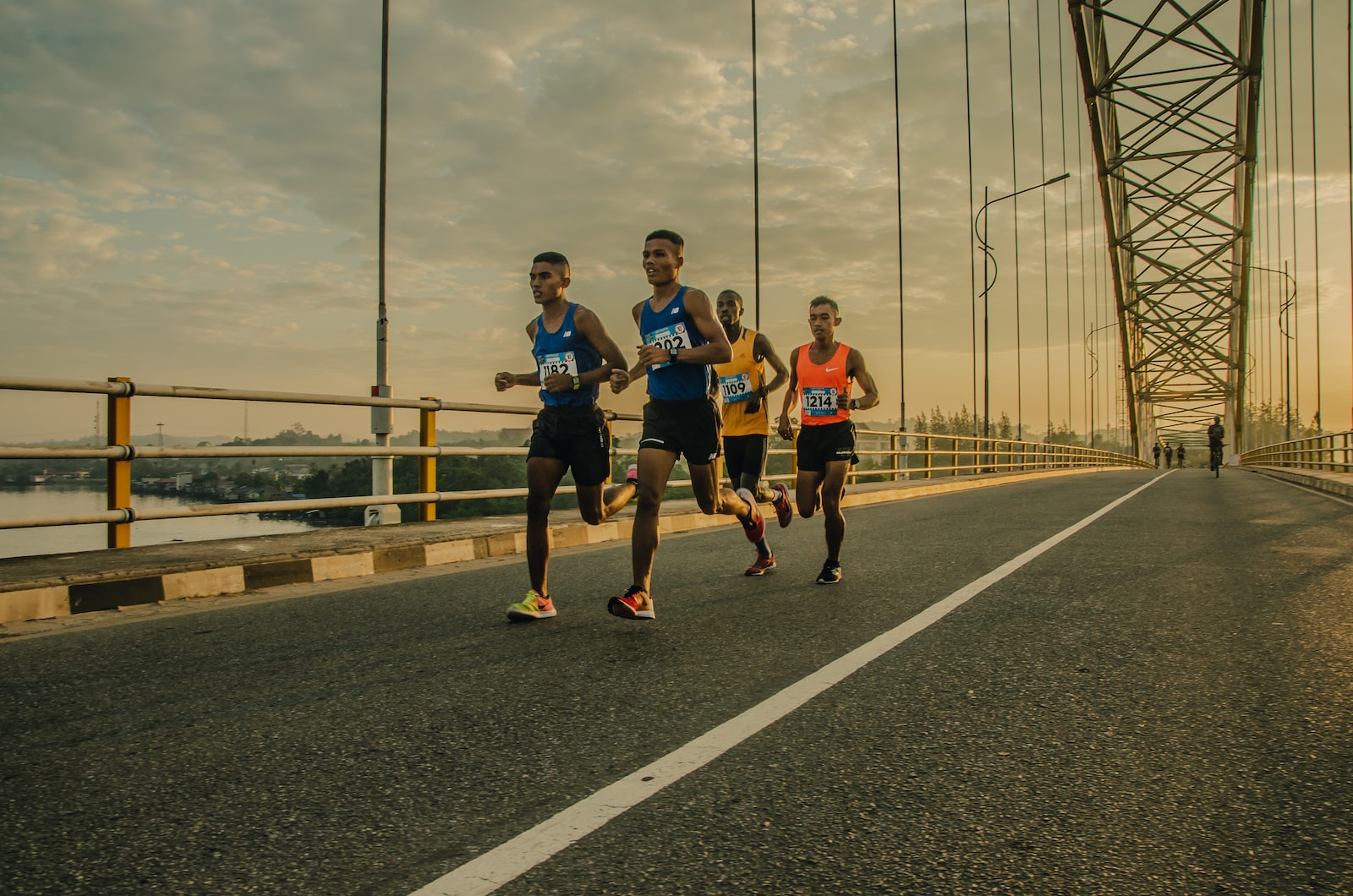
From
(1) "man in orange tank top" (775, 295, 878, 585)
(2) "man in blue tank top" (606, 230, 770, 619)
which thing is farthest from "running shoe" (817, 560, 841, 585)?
(2) "man in blue tank top" (606, 230, 770, 619)

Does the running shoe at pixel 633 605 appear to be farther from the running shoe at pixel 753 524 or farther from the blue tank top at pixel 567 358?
the running shoe at pixel 753 524

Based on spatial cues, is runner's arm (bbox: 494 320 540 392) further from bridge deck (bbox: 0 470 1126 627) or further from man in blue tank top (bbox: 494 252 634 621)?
bridge deck (bbox: 0 470 1126 627)

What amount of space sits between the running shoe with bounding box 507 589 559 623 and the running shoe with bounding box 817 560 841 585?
204cm

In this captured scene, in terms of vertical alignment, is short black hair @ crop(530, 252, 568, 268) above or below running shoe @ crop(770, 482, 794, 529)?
above

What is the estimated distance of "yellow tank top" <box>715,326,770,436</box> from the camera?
785 centimetres

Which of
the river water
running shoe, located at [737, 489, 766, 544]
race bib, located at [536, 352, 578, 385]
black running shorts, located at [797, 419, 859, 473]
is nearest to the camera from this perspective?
race bib, located at [536, 352, 578, 385]

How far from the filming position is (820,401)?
279 inches

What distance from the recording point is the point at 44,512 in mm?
6000

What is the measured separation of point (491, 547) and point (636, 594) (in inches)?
153

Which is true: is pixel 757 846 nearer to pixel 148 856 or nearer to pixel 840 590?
pixel 148 856

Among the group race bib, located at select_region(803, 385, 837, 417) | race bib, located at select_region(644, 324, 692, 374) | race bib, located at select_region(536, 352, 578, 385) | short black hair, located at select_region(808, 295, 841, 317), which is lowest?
race bib, located at select_region(803, 385, 837, 417)

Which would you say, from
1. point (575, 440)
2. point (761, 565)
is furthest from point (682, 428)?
point (761, 565)

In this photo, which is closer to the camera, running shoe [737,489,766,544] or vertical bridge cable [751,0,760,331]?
running shoe [737,489,766,544]

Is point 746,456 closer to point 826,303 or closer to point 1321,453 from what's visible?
point 826,303
